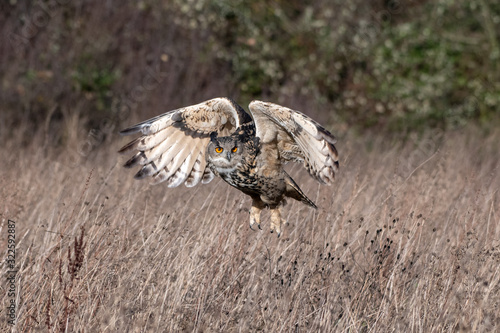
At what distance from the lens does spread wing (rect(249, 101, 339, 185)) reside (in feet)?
14.0

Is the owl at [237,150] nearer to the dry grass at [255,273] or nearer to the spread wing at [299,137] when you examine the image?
the spread wing at [299,137]

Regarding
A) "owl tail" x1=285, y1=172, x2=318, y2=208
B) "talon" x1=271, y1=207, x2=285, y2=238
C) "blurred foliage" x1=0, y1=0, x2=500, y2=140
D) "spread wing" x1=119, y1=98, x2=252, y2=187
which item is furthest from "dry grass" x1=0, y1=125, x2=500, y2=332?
"blurred foliage" x1=0, y1=0, x2=500, y2=140

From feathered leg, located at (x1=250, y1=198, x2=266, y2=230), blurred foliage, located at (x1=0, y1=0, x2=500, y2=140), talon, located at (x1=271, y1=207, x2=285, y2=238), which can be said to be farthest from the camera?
blurred foliage, located at (x1=0, y1=0, x2=500, y2=140)

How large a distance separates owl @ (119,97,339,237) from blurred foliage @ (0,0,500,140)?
546 centimetres

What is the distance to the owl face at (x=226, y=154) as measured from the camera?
466 cm

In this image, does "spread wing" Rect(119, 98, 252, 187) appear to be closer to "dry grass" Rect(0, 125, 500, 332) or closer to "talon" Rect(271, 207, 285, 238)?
"dry grass" Rect(0, 125, 500, 332)

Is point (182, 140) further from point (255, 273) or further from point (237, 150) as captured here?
point (255, 273)

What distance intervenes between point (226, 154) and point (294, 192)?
653 millimetres

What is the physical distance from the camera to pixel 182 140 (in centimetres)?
518

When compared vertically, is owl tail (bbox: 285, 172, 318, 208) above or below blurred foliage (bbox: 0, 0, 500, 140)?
below

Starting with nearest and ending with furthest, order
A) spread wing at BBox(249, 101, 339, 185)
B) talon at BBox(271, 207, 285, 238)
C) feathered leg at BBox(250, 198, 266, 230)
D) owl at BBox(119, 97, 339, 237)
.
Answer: spread wing at BBox(249, 101, 339, 185) < owl at BBox(119, 97, 339, 237) < talon at BBox(271, 207, 285, 238) < feathered leg at BBox(250, 198, 266, 230)

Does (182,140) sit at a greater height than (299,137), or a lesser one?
lesser

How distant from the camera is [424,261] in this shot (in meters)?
4.05

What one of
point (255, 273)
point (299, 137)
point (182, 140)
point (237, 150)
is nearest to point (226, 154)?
point (237, 150)
